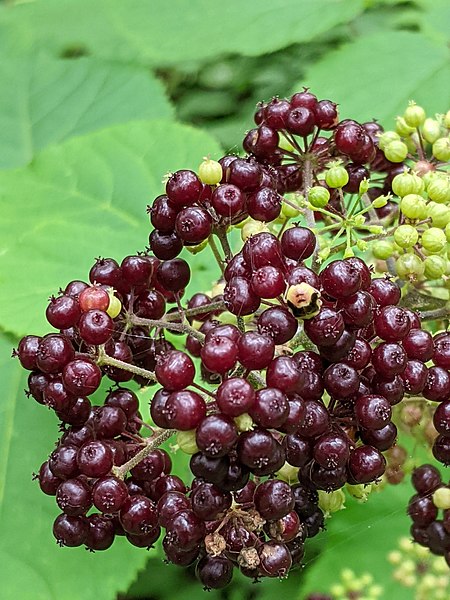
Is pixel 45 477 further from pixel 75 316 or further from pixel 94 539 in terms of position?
pixel 75 316

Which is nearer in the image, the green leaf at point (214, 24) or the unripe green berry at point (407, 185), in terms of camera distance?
the unripe green berry at point (407, 185)

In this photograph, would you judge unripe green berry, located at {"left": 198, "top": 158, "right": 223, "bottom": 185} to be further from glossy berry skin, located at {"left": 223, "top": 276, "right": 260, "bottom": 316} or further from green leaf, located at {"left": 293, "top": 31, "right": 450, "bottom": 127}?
green leaf, located at {"left": 293, "top": 31, "right": 450, "bottom": 127}

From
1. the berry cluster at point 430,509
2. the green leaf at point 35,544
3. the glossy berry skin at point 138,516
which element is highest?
the glossy berry skin at point 138,516

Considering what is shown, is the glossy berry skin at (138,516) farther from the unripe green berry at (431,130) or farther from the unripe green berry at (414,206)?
the unripe green berry at (431,130)

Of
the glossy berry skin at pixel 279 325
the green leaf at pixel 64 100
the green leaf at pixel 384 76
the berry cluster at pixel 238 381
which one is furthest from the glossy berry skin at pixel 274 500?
the green leaf at pixel 64 100

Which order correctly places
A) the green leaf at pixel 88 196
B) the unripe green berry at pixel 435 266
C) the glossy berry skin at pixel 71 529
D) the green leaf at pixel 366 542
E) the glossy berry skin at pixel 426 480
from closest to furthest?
the glossy berry skin at pixel 71 529 → the unripe green berry at pixel 435 266 → the glossy berry skin at pixel 426 480 → the green leaf at pixel 88 196 → the green leaf at pixel 366 542

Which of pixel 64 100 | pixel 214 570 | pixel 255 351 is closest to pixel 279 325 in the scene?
pixel 255 351

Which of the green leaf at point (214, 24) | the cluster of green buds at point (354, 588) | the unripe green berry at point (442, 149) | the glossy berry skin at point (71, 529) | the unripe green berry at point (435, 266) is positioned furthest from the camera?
the green leaf at point (214, 24)
